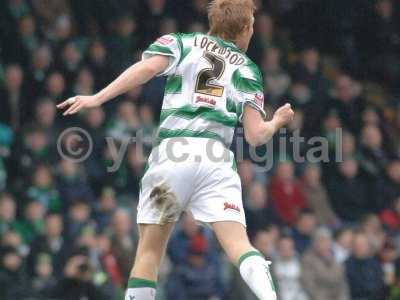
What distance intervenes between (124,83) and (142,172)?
7442 mm

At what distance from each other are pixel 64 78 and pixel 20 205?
6.26ft

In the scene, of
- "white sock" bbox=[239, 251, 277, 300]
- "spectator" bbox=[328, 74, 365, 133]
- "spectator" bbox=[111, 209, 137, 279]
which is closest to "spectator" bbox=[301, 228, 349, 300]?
"spectator" bbox=[111, 209, 137, 279]

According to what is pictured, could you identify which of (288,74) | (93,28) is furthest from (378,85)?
(93,28)

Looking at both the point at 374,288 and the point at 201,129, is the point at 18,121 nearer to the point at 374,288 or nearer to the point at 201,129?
the point at 374,288

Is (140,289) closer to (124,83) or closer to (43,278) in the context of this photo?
(124,83)

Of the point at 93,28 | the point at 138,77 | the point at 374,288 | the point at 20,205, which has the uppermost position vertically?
the point at 93,28

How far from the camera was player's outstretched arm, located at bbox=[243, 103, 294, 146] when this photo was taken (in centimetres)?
780

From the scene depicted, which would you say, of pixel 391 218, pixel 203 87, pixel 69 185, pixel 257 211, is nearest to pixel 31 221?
pixel 69 185

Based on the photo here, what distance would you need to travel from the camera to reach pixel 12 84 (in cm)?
1459

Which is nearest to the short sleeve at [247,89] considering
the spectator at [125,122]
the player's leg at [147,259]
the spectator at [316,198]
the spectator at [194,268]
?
the player's leg at [147,259]

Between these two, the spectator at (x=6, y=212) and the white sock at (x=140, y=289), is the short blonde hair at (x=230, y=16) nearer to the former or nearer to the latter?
the white sock at (x=140, y=289)

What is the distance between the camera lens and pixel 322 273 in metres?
14.8

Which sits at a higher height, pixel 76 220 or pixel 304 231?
pixel 76 220

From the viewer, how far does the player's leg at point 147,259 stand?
7.89 meters
